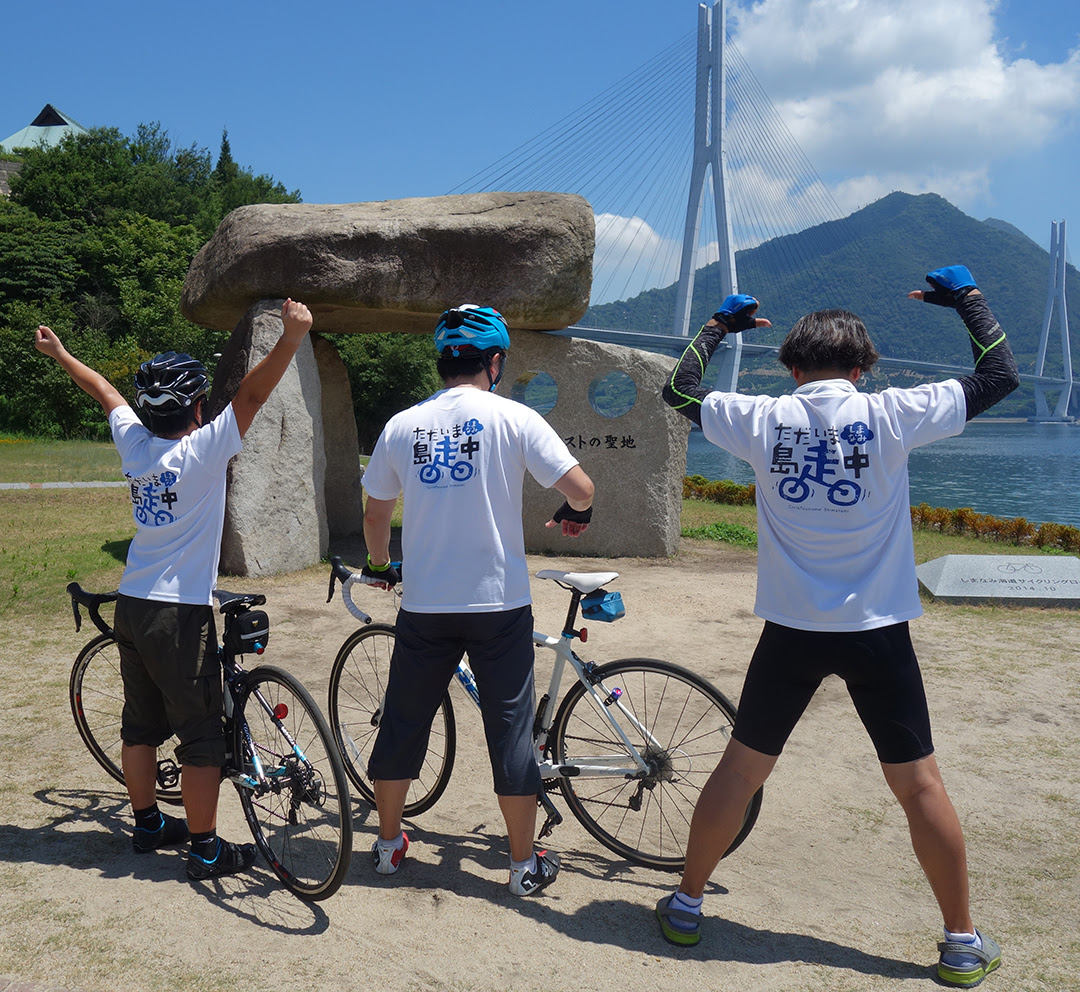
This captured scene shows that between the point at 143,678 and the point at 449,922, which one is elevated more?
the point at 143,678

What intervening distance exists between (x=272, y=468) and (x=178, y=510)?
4411 mm

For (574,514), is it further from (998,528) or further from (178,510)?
(998,528)

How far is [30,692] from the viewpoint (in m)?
4.08

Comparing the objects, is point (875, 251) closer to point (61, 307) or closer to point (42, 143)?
point (42, 143)

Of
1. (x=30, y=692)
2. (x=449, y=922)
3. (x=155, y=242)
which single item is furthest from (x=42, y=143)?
(x=449, y=922)

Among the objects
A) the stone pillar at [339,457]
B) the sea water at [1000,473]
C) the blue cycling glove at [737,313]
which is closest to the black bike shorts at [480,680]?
the blue cycling glove at [737,313]

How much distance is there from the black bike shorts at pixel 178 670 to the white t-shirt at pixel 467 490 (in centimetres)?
60

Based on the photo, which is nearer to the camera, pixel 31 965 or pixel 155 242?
pixel 31 965

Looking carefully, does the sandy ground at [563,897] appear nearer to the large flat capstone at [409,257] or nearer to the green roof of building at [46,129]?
the large flat capstone at [409,257]

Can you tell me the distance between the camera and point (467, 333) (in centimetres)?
239

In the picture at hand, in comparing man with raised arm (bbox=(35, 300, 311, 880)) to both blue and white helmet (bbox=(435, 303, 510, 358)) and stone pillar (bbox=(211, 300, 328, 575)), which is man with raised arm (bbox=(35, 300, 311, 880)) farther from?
stone pillar (bbox=(211, 300, 328, 575))

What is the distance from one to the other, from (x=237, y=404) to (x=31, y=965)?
4.68 ft

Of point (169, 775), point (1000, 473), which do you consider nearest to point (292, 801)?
point (169, 775)

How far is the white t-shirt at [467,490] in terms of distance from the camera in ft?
7.48
